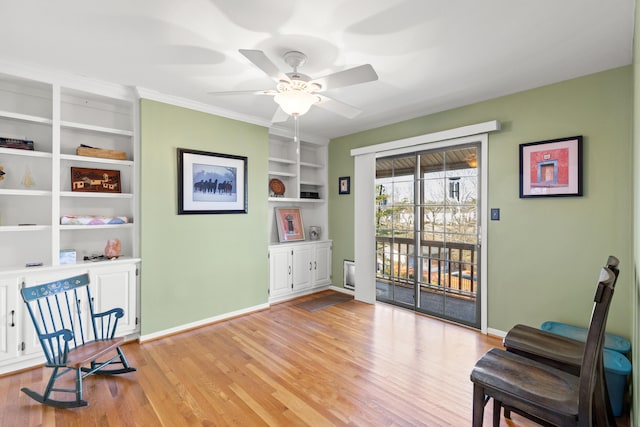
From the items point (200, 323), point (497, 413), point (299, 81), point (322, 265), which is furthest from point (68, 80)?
point (497, 413)

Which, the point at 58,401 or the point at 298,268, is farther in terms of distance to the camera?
the point at 298,268

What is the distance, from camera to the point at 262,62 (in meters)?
1.84

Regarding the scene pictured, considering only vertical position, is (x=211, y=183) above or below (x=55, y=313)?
above

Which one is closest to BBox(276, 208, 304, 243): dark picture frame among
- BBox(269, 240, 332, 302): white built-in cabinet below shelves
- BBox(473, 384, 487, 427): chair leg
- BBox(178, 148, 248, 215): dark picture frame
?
BBox(269, 240, 332, 302): white built-in cabinet below shelves

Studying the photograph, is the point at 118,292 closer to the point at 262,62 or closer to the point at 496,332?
the point at 262,62

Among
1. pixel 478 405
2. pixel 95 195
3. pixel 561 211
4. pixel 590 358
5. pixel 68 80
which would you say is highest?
pixel 68 80

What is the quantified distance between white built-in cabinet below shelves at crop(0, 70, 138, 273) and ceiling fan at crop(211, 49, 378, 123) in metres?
1.77

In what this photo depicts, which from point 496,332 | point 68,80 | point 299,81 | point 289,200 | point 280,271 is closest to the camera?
point 299,81

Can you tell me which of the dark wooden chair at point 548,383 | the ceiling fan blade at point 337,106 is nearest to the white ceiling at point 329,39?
the ceiling fan blade at point 337,106

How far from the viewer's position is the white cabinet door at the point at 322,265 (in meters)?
4.95

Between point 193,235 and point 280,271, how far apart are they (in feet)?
4.66

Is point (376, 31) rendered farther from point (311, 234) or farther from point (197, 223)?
point (311, 234)

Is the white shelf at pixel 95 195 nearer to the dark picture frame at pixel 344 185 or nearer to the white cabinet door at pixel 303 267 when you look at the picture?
the white cabinet door at pixel 303 267

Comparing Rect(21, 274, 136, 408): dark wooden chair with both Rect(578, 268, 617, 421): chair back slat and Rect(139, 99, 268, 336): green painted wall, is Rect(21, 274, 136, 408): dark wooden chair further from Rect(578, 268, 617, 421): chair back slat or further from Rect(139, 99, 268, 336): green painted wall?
Rect(578, 268, 617, 421): chair back slat
